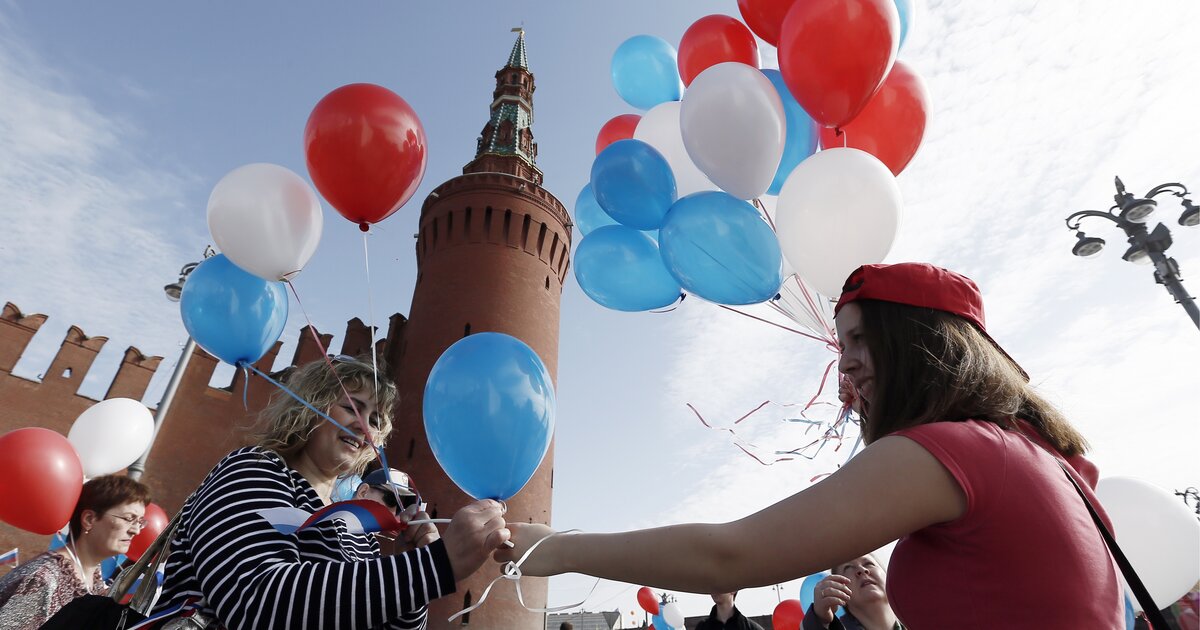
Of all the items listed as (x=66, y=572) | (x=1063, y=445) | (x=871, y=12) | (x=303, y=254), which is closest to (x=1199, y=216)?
Answer: (x=871, y=12)

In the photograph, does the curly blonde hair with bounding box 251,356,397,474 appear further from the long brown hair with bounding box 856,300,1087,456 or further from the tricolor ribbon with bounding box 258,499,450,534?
the long brown hair with bounding box 856,300,1087,456

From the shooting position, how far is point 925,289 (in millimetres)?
1139

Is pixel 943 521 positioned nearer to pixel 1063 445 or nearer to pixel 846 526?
pixel 846 526

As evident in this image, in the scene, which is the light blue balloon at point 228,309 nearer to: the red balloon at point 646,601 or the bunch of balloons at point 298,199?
the bunch of balloons at point 298,199

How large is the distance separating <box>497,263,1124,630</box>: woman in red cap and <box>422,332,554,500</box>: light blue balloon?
76 cm

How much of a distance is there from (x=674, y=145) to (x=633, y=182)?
28.1 inches

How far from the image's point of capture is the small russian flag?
137 cm

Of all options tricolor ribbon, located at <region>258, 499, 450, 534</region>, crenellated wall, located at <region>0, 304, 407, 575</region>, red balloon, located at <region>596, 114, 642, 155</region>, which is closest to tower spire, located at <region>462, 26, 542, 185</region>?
crenellated wall, located at <region>0, 304, 407, 575</region>

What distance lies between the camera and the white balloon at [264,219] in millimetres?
2826

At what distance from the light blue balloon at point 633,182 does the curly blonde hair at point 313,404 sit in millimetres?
1620

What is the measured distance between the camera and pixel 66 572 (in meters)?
2.57

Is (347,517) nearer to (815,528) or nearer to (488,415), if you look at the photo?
(488,415)

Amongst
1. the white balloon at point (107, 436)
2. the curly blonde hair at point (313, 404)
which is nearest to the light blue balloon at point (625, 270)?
the curly blonde hair at point (313, 404)

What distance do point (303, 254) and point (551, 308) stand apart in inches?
457
